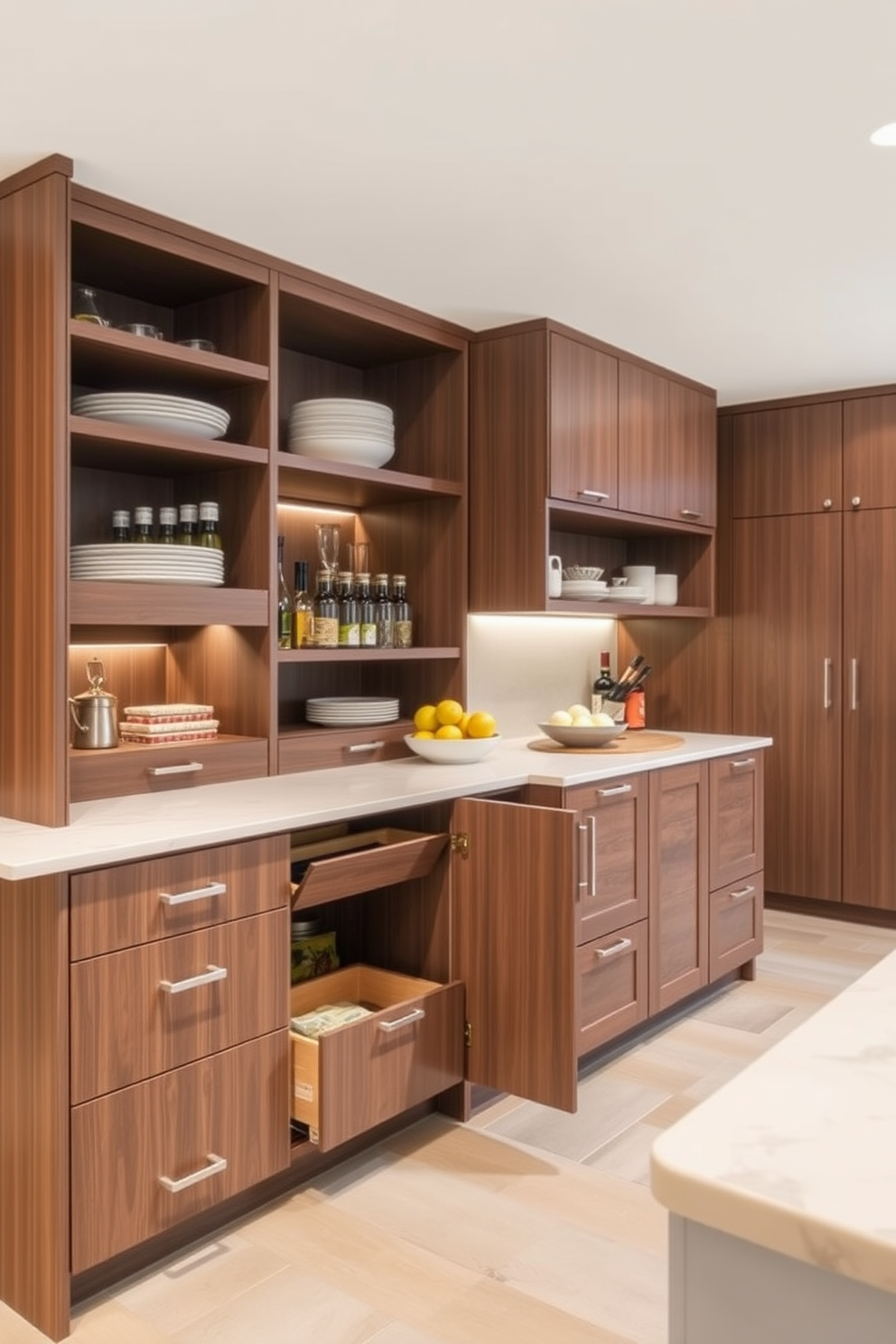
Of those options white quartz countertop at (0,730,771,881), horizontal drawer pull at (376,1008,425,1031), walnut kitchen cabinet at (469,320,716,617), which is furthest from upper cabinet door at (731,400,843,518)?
horizontal drawer pull at (376,1008,425,1031)

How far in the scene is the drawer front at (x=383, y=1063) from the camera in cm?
225

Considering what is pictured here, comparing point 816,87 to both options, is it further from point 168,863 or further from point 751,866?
point 751,866

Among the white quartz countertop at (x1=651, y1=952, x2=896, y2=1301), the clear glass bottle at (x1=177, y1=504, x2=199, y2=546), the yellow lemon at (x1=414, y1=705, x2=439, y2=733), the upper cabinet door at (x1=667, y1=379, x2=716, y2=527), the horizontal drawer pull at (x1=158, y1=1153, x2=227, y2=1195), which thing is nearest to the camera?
the white quartz countertop at (x1=651, y1=952, x2=896, y2=1301)

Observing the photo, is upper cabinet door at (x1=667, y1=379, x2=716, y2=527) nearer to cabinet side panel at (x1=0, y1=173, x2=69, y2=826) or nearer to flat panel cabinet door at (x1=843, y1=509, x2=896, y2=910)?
flat panel cabinet door at (x1=843, y1=509, x2=896, y2=910)

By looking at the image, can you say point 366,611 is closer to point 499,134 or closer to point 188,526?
point 188,526

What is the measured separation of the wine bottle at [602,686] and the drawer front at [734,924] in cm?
86

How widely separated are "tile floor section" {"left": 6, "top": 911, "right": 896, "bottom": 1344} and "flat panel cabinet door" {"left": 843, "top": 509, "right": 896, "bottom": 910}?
1.79 meters

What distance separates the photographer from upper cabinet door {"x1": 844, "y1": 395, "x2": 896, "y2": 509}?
430cm

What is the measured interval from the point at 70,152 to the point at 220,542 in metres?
1.00

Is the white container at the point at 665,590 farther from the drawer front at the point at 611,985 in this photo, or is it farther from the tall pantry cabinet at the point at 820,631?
the drawer front at the point at 611,985

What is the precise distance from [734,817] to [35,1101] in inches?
97.2

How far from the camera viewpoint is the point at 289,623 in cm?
305

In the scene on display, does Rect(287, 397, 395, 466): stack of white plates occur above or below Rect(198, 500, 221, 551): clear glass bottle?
above

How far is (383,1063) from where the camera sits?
7.91 feet
